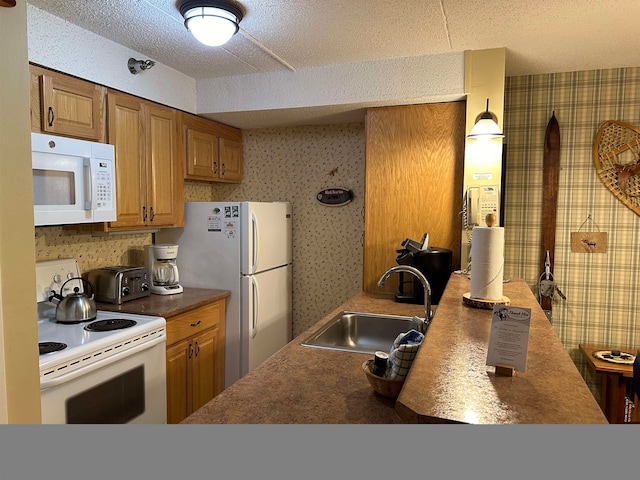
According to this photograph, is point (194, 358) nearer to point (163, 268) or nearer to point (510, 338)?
point (163, 268)

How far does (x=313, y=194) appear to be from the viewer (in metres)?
3.83

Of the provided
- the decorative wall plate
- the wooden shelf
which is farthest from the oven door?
the decorative wall plate

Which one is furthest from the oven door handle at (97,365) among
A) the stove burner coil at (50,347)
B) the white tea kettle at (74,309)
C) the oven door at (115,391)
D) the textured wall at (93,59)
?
the textured wall at (93,59)

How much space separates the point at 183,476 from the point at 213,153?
3.44 meters

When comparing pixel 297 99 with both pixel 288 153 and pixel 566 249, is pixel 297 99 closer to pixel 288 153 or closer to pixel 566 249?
pixel 288 153

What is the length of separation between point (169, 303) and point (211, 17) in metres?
1.65

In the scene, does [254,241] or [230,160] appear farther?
[230,160]

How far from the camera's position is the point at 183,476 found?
307mm

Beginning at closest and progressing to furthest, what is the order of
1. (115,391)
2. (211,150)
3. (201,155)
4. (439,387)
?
(439,387) < (115,391) < (201,155) < (211,150)

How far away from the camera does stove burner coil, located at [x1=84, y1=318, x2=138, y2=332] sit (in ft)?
7.27

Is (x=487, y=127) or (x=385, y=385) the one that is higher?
(x=487, y=127)

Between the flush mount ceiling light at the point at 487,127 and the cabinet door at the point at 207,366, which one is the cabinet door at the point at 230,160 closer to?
the cabinet door at the point at 207,366

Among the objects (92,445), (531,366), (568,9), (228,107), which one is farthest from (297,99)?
(92,445)

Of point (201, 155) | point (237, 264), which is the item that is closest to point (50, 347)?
point (237, 264)
